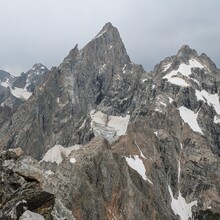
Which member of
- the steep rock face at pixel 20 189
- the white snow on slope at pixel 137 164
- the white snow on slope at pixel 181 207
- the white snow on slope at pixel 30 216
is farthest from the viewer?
the white snow on slope at pixel 181 207

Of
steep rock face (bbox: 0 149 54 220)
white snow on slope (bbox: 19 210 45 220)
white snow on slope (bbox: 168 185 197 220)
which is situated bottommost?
white snow on slope (bbox: 19 210 45 220)

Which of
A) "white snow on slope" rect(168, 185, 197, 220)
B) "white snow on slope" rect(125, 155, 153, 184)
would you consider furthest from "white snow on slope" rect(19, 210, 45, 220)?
"white snow on slope" rect(168, 185, 197, 220)

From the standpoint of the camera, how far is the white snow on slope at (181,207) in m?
153

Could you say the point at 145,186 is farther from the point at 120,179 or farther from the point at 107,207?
the point at 107,207

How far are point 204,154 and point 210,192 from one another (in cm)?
2154

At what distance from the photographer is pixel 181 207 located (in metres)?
160

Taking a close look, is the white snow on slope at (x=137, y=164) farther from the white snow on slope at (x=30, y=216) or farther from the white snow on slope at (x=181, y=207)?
the white snow on slope at (x=30, y=216)

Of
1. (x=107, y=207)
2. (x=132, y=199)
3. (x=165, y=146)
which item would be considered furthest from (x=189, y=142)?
(x=107, y=207)

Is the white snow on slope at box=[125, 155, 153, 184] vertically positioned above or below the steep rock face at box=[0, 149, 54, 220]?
above

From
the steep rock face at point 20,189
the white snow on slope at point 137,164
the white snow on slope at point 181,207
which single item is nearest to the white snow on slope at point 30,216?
the steep rock face at point 20,189

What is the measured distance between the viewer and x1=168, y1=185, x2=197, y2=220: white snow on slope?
153 m

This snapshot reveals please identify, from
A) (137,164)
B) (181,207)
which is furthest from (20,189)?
(181,207)

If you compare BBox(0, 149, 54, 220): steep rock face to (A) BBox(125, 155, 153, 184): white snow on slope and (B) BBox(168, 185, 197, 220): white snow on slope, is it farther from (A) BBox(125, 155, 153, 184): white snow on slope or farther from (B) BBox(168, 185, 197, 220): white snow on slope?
(B) BBox(168, 185, 197, 220): white snow on slope

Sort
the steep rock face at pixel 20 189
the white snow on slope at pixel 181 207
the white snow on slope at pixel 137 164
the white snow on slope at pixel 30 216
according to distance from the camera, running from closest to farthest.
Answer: the white snow on slope at pixel 30 216 < the steep rock face at pixel 20 189 < the white snow on slope at pixel 137 164 < the white snow on slope at pixel 181 207
